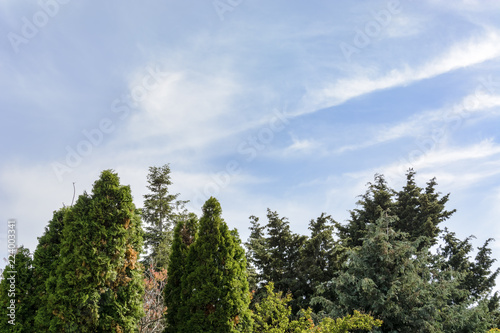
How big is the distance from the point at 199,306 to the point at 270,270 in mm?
12508

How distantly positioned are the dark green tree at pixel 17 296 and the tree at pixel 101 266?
61.9 inches

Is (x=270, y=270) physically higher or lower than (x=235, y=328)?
higher

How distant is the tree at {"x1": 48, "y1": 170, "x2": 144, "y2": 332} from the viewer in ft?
25.7

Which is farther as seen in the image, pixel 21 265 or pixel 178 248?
pixel 178 248

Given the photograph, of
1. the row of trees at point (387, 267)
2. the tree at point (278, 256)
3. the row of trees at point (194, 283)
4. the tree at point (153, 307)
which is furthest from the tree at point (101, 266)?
the tree at point (278, 256)

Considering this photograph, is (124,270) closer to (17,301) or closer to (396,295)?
(17,301)

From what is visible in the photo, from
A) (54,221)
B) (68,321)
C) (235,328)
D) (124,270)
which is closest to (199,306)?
(235,328)

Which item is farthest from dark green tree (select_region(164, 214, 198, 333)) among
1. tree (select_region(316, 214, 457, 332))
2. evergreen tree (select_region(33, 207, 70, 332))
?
tree (select_region(316, 214, 457, 332))

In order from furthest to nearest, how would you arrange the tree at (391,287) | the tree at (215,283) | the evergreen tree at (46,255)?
the tree at (391,287) → the evergreen tree at (46,255) → the tree at (215,283)

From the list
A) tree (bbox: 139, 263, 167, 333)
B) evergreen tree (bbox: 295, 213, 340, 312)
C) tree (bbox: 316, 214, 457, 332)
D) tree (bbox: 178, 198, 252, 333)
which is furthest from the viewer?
evergreen tree (bbox: 295, 213, 340, 312)

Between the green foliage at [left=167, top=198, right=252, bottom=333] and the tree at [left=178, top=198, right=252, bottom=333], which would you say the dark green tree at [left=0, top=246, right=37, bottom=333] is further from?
the tree at [left=178, top=198, right=252, bottom=333]

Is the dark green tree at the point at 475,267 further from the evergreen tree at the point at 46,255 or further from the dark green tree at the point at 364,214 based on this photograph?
the evergreen tree at the point at 46,255

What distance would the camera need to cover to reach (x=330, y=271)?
19047 mm

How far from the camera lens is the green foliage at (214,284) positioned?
8.82m
